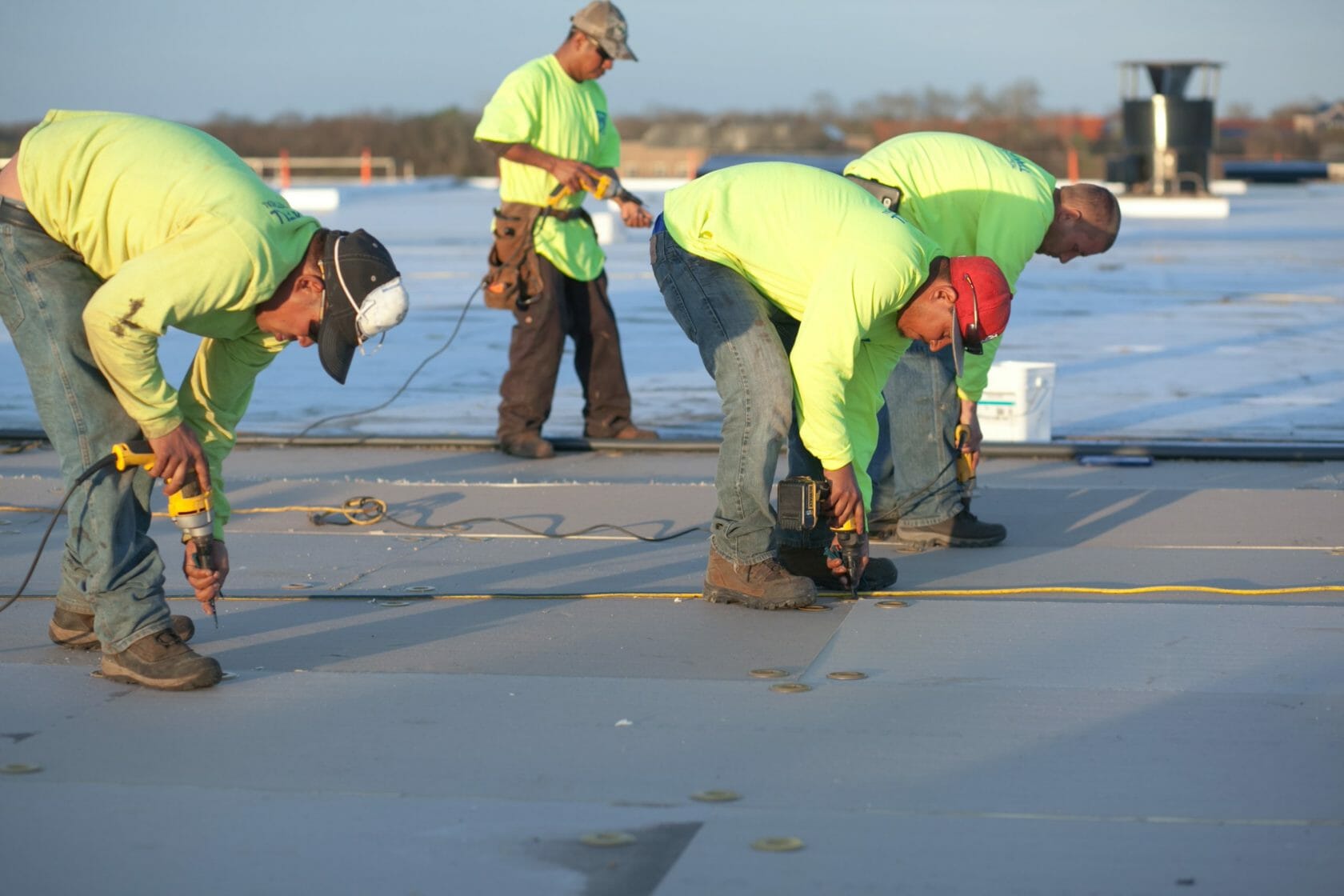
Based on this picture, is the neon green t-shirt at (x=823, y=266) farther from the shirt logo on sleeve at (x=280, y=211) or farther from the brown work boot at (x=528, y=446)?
the brown work boot at (x=528, y=446)

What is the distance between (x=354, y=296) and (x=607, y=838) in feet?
4.73

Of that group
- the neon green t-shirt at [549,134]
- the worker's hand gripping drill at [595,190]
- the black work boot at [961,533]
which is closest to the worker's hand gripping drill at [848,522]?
the black work boot at [961,533]

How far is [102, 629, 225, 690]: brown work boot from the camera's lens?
3.90m

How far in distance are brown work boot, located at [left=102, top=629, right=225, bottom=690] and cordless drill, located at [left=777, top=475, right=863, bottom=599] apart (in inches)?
66.2

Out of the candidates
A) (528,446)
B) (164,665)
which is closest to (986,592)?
(164,665)

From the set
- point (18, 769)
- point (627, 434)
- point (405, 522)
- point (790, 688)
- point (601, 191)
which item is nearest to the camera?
point (18, 769)

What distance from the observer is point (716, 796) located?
318 cm

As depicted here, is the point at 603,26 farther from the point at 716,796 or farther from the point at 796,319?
the point at 716,796

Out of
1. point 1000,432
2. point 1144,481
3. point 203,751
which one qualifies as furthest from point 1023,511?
point 203,751

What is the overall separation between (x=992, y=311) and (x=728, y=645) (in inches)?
45.2

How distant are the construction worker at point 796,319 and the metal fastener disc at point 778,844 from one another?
1650mm

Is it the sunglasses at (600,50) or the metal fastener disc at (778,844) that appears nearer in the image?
the metal fastener disc at (778,844)

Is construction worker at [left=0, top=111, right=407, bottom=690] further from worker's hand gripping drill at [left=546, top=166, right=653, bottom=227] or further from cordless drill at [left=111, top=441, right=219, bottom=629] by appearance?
worker's hand gripping drill at [left=546, top=166, right=653, bottom=227]

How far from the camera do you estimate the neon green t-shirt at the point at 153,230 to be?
3531mm
